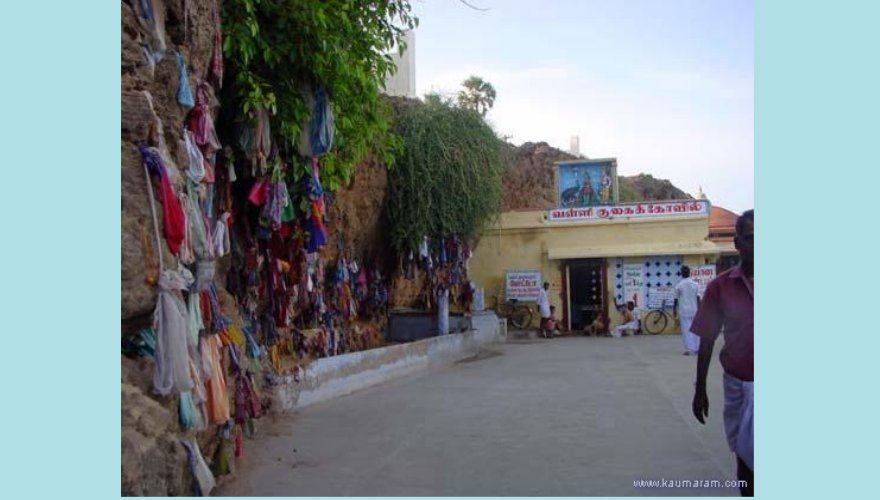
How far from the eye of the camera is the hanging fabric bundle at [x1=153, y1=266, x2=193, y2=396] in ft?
14.9

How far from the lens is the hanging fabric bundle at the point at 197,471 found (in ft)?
15.5

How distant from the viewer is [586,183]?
2258 cm

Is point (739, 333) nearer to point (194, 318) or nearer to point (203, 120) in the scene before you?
point (194, 318)

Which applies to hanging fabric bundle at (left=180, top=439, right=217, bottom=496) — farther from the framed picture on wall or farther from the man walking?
the framed picture on wall

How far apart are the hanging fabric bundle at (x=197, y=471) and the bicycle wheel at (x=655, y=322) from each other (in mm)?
17046

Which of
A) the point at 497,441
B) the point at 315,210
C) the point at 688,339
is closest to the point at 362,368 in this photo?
the point at 315,210

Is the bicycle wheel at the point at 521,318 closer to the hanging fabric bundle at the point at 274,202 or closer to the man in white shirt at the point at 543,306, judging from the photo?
the man in white shirt at the point at 543,306

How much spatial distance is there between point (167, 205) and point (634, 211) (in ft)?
58.1

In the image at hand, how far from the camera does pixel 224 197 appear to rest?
7402mm

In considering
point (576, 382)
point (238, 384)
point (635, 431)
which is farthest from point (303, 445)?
point (576, 382)

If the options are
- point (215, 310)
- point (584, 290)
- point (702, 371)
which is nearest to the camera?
point (702, 371)

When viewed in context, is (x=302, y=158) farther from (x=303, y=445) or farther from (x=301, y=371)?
(x=303, y=445)

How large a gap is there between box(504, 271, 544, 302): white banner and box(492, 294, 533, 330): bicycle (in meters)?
0.15

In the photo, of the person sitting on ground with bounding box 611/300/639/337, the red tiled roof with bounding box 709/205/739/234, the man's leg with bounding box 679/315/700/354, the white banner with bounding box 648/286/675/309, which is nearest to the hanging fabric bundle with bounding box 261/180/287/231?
the man's leg with bounding box 679/315/700/354
